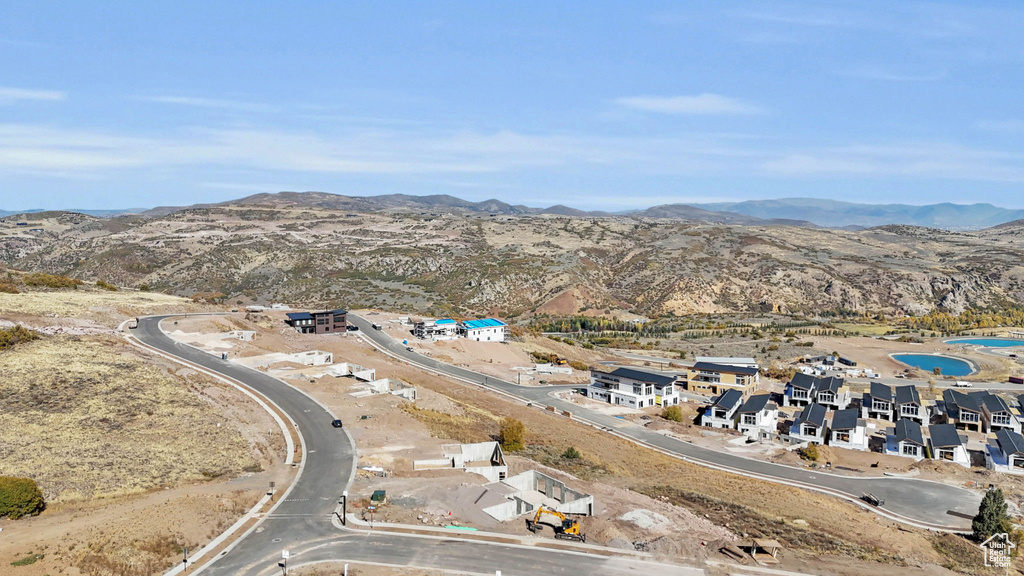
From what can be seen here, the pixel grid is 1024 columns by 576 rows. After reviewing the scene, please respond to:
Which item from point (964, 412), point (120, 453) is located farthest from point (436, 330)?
point (964, 412)

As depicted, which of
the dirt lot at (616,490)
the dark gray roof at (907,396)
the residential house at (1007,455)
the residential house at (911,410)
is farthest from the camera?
the dark gray roof at (907,396)

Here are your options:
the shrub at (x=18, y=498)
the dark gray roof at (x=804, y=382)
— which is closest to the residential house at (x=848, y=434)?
the dark gray roof at (x=804, y=382)

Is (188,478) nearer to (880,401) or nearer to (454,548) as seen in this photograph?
(454,548)

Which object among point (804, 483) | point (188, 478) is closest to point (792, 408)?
point (804, 483)

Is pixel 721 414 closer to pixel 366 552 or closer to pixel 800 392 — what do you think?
pixel 800 392

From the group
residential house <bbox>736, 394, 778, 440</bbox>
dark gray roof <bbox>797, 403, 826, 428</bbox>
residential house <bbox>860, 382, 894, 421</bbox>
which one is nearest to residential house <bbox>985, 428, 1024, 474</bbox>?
residential house <bbox>860, 382, 894, 421</bbox>

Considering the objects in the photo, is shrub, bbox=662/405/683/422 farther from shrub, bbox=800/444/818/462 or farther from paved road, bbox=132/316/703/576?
paved road, bbox=132/316/703/576

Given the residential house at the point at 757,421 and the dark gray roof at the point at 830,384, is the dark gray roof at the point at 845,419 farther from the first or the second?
the dark gray roof at the point at 830,384

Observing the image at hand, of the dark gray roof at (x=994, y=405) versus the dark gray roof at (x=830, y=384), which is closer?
the dark gray roof at (x=994, y=405)
